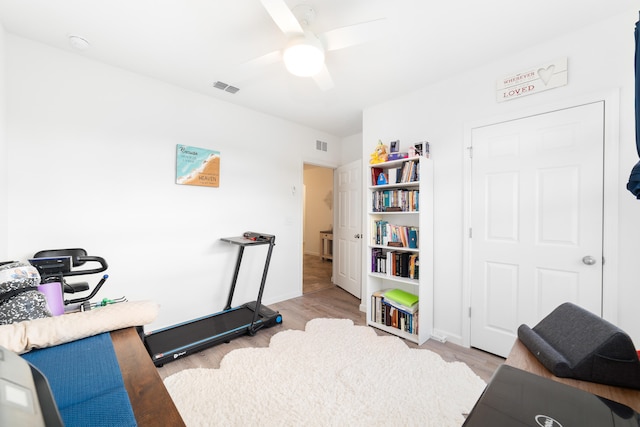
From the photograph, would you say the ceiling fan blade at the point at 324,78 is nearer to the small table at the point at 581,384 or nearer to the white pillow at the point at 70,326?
the white pillow at the point at 70,326

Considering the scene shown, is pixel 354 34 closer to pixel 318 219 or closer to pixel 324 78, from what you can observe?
pixel 324 78

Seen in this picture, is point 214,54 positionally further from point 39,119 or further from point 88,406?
point 88,406

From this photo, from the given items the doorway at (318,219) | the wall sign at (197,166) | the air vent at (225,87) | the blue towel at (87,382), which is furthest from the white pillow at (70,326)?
the doorway at (318,219)

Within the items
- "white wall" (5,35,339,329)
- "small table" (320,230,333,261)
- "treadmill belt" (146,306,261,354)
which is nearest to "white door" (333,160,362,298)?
"white wall" (5,35,339,329)

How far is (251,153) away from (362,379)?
2755mm

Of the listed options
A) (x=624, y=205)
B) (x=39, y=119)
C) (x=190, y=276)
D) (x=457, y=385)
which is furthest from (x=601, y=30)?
(x=39, y=119)

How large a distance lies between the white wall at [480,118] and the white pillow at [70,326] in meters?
2.50

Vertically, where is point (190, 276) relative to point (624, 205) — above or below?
below

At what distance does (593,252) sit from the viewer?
1.90 meters

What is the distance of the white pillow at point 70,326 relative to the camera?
93 cm

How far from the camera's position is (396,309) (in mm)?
2715

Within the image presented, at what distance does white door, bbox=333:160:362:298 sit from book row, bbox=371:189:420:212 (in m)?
0.86

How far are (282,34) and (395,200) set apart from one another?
184 centimetres

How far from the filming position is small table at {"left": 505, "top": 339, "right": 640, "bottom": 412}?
0.71 metres
